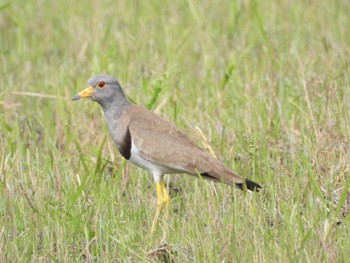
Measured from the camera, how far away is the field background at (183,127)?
5.20m

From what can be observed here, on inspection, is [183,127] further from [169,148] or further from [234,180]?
[234,180]

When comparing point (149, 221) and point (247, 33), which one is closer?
point (149, 221)

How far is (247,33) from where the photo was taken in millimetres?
9070

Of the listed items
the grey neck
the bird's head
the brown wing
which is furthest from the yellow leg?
the bird's head

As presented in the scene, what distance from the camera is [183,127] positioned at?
283 inches

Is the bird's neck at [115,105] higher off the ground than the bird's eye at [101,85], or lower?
lower

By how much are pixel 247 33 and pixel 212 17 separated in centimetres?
70

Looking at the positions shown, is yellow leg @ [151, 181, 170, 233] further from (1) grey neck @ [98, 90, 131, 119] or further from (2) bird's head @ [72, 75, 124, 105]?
(2) bird's head @ [72, 75, 124, 105]

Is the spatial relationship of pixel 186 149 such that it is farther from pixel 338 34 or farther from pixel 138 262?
pixel 338 34

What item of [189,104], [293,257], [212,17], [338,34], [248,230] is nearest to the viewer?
[293,257]

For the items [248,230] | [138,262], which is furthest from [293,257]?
[138,262]

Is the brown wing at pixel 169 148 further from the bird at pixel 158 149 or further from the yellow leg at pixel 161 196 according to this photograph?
the yellow leg at pixel 161 196

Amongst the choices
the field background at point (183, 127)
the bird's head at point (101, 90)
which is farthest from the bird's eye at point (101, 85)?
the field background at point (183, 127)

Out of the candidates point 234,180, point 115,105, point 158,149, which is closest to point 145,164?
point 158,149
